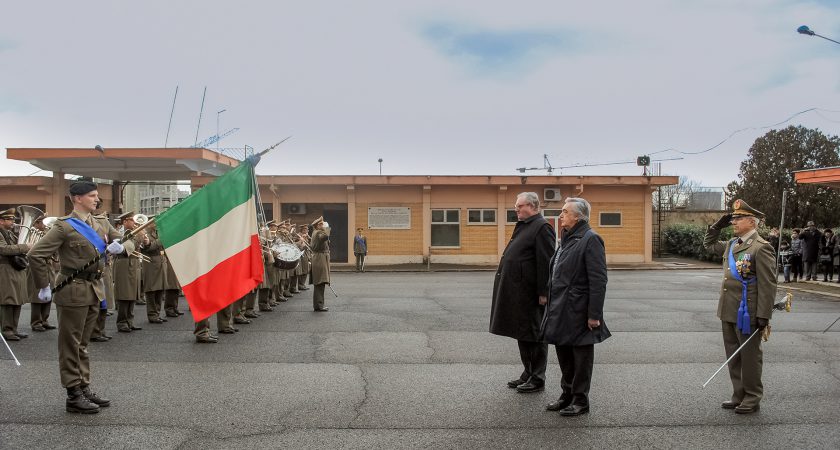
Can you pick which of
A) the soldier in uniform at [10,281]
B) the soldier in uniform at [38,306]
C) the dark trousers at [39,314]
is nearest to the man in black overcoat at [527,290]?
the soldier in uniform at [10,281]

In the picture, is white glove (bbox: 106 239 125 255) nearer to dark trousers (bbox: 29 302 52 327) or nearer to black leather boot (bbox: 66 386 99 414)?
black leather boot (bbox: 66 386 99 414)

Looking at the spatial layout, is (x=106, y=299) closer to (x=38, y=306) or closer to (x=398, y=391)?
(x=38, y=306)

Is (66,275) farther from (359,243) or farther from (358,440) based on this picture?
(359,243)

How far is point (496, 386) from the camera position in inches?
279

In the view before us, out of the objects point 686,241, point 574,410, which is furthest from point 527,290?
point 686,241

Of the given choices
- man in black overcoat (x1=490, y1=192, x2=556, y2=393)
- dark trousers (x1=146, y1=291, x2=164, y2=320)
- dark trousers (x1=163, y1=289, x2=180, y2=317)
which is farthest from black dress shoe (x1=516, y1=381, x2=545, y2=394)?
dark trousers (x1=163, y1=289, x2=180, y2=317)

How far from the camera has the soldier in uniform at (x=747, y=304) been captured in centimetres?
619

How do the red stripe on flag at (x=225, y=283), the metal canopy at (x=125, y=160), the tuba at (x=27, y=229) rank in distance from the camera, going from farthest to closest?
the metal canopy at (x=125, y=160) → the tuba at (x=27, y=229) → the red stripe on flag at (x=225, y=283)

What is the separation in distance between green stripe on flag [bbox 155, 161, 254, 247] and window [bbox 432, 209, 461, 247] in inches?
839

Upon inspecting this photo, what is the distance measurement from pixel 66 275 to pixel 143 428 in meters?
1.67

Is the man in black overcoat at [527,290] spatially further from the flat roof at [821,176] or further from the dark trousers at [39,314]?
the flat roof at [821,176]

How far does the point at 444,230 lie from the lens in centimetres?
3053

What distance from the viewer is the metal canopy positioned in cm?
2400

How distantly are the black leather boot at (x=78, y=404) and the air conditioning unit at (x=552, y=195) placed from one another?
2601 centimetres
